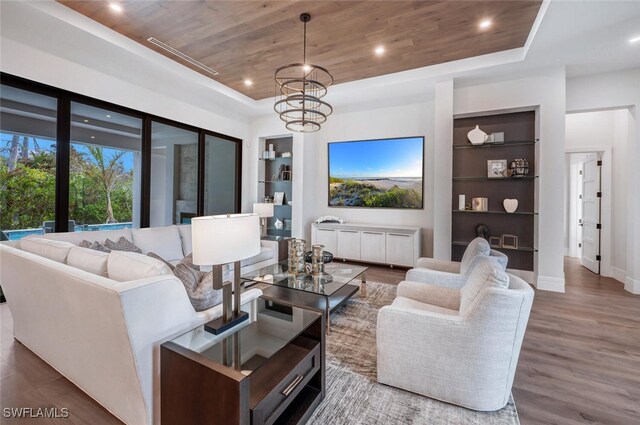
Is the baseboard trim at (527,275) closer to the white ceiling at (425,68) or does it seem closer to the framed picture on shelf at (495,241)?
the framed picture on shelf at (495,241)

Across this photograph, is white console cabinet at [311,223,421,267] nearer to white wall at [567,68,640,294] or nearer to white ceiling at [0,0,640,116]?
white ceiling at [0,0,640,116]

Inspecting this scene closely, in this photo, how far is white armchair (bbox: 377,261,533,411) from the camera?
5.08ft

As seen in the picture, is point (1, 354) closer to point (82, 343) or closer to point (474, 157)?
point (82, 343)

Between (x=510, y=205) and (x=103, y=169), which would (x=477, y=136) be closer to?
(x=510, y=205)

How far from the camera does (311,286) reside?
9.18 feet

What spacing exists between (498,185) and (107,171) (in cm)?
590

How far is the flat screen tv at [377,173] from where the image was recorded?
203 inches

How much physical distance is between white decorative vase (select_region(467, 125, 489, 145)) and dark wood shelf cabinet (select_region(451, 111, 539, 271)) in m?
0.14

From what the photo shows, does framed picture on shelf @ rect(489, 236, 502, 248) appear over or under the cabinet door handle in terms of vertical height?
over

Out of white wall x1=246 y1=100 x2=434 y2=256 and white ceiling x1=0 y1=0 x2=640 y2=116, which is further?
white wall x1=246 y1=100 x2=434 y2=256

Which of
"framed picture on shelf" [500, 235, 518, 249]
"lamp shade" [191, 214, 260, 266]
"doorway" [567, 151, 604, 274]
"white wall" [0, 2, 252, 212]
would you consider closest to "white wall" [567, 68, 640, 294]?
"doorway" [567, 151, 604, 274]

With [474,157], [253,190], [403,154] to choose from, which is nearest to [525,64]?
[474,157]

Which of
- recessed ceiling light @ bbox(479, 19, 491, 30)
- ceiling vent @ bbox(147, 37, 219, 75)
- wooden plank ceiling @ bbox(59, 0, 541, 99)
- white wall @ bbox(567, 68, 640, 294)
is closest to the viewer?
wooden plank ceiling @ bbox(59, 0, 541, 99)

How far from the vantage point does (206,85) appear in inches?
179
